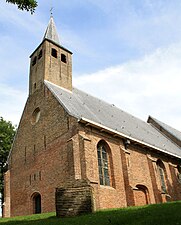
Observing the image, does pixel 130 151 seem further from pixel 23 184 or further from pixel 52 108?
pixel 23 184

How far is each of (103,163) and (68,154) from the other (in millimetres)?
2854

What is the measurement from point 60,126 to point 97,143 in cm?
264

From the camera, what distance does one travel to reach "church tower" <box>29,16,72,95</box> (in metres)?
21.0

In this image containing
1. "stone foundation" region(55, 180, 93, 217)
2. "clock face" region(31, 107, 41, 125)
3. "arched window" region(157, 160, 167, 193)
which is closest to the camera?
"stone foundation" region(55, 180, 93, 217)

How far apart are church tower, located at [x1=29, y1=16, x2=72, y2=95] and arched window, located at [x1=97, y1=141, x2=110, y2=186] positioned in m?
6.36

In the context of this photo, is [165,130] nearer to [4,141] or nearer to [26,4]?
[4,141]

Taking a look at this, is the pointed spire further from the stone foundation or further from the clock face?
Answer: the stone foundation

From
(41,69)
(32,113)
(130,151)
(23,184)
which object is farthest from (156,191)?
(41,69)

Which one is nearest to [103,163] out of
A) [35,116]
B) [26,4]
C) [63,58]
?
[35,116]

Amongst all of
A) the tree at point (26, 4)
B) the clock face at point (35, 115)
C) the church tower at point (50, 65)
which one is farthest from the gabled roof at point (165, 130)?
the tree at point (26, 4)

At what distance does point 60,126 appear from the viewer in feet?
57.2

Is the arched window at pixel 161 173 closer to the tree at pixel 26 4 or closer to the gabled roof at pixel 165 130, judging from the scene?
the gabled roof at pixel 165 130

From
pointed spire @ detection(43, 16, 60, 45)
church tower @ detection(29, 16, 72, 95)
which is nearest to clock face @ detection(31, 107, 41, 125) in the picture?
church tower @ detection(29, 16, 72, 95)

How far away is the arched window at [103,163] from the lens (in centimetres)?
1672
